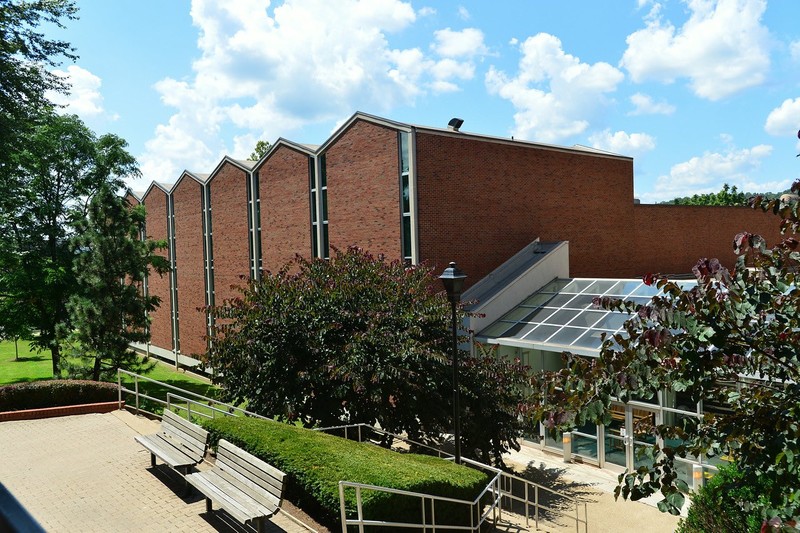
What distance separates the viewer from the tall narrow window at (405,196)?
2284cm

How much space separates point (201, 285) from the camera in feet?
121

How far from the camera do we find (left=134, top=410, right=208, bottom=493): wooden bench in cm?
959

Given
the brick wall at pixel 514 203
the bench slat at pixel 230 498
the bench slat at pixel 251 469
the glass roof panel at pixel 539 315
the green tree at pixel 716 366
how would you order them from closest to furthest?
the green tree at pixel 716 366 < the bench slat at pixel 230 498 < the bench slat at pixel 251 469 < the glass roof panel at pixel 539 315 < the brick wall at pixel 514 203

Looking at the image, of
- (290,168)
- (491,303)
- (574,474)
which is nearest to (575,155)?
(491,303)

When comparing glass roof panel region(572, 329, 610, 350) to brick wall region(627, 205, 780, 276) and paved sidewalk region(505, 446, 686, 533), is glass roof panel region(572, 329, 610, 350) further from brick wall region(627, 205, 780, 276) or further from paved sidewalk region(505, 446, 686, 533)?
brick wall region(627, 205, 780, 276)

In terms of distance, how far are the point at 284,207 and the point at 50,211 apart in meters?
10.9

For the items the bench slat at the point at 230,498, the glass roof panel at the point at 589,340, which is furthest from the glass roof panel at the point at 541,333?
the bench slat at the point at 230,498

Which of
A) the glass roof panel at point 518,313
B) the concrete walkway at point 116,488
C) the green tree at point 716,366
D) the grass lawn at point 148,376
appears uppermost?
the green tree at point 716,366

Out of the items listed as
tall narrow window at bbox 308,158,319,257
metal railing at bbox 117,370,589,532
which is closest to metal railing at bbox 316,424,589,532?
metal railing at bbox 117,370,589,532

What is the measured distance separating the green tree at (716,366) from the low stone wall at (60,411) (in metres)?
13.2

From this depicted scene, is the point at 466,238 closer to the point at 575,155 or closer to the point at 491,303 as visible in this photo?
the point at 491,303

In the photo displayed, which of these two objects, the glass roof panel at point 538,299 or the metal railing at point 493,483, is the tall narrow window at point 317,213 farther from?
the metal railing at point 493,483

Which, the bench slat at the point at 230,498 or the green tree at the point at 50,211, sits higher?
the green tree at the point at 50,211

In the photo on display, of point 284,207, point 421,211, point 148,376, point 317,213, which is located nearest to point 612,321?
point 421,211
